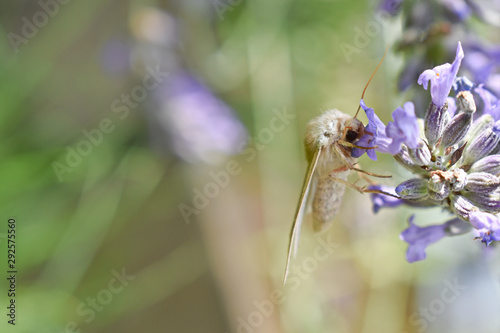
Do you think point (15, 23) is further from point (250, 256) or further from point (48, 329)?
point (250, 256)

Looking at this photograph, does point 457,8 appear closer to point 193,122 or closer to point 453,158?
point 453,158

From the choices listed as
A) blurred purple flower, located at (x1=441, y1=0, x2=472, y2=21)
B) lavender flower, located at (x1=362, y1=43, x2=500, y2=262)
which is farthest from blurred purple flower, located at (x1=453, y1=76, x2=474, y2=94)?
blurred purple flower, located at (x1=441, y1=0, x2=472, y2=21)

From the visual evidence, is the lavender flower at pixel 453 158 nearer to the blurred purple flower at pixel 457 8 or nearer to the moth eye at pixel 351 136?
the moth eye at pixel 351 136

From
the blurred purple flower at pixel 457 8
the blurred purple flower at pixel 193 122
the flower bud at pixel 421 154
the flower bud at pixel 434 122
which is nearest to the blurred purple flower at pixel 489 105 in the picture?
the flower bud at pixel 434 122

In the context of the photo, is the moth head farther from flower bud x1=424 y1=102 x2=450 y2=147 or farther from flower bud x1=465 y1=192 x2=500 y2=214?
flower bud x1=465 y1=192 x2=500 y2=214

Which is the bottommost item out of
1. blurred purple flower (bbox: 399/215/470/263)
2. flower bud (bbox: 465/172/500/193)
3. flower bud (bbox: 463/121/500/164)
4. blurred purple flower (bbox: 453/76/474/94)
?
blurred purple flower (bbox: 399/215/470/263)

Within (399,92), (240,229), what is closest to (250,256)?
Answer: (240,229)

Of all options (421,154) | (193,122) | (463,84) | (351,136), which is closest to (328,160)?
(351,136)
